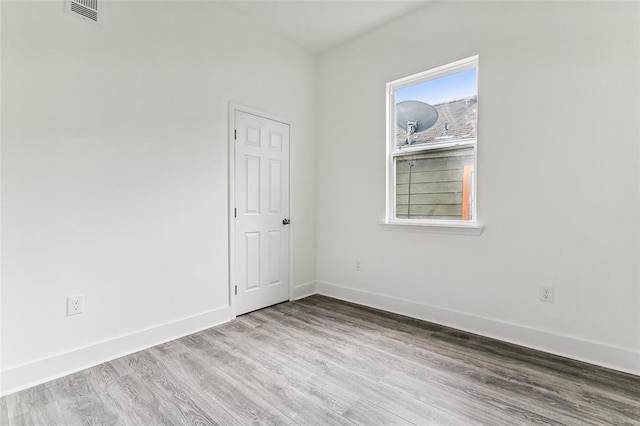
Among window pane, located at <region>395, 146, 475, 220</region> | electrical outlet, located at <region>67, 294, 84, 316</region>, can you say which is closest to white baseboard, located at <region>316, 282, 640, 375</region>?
window pane, located at <region>395, 146, 475, 220</region>

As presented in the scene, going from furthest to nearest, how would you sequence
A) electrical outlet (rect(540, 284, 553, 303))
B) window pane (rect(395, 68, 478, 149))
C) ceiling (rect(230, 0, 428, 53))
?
1. ceiling (rect(230, 0, 428, 53))
2. window pane (rect(395, 68, 478, 149))
3. electrical outlet (rect(540, 284, 553, 303))

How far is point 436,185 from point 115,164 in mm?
2693

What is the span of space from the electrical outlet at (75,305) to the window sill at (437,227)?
2616 mm

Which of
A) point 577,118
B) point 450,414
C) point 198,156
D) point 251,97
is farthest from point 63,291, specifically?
point 577,118

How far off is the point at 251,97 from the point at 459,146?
2.06m

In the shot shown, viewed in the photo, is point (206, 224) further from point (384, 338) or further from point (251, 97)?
point (384, 338)

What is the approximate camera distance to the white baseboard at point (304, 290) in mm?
3694

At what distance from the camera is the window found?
9.20 ft

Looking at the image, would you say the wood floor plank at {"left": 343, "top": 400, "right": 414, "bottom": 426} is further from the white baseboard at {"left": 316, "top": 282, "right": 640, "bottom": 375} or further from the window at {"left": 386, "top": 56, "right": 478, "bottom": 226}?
the window at {"left": 386, "top": 56, "right": 478, "bottom": 226}

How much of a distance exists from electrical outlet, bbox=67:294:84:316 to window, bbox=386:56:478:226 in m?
2.67

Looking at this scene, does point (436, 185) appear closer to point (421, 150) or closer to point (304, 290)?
point (421, 150)

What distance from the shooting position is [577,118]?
222cm

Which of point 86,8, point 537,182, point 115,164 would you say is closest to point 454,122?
point 537,182

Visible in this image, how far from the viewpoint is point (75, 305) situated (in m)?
2.10
